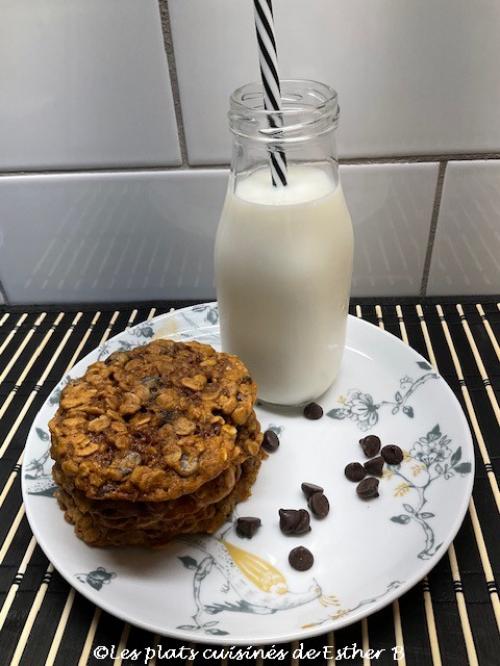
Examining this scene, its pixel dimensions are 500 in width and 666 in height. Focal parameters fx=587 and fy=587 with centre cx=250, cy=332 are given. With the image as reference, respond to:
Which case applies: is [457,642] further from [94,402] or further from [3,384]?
[3,384]

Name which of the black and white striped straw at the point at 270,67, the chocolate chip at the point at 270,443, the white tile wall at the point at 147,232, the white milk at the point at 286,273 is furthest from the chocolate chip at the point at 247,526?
the white tile wall at the point at 147,232

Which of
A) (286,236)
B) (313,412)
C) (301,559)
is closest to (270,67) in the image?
(286,236)

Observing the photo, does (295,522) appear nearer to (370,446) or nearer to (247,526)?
(247,526)

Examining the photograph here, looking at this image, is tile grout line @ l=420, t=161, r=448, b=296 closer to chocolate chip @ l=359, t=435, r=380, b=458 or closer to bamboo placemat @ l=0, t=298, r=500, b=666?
bamboo placemat @ l=0, t=298, r=500, b=666

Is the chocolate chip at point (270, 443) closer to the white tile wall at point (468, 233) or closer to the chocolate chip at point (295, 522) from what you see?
the chocolate chip at point (295, 522)

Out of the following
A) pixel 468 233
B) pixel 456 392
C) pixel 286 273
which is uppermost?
pixel 286 273

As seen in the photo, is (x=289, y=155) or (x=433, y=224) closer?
(x=289, y=155)
